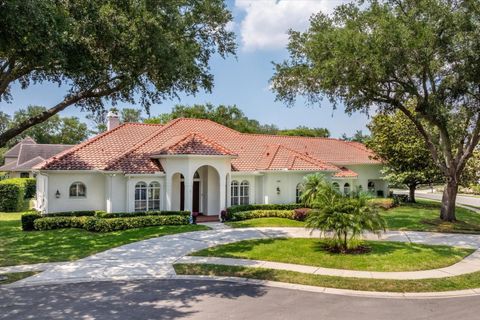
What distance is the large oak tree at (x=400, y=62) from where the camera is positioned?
18.7 metres

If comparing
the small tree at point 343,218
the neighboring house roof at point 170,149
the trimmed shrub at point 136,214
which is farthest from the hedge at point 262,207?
the small tree at point 343,218

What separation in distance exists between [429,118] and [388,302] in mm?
15226

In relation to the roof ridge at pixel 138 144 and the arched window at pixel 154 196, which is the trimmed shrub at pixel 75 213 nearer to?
the roof ridge at pixel 138 144

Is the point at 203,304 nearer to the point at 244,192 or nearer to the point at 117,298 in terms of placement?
the point at 117,298

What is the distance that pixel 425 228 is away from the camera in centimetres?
2195

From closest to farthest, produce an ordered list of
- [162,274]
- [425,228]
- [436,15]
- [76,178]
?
[162,274] → [436,15] → [425,228] → [76,178]

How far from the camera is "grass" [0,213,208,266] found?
48.2 ft

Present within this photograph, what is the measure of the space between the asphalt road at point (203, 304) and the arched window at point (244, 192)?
609 inches

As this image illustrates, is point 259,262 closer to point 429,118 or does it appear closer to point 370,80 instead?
point 370,80

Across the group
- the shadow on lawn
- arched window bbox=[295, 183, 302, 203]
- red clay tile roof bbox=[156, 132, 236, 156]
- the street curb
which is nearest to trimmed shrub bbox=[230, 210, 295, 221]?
arched window bbox=[295, 183, 302, 203]

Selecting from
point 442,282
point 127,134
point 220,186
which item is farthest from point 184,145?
point 442,282

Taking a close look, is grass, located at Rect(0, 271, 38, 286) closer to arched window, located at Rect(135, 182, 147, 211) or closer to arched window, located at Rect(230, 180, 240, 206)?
arched window, located at Rect(135, 182, 147, 211)

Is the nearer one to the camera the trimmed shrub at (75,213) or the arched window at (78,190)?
the trimmed shrub at (75,213)

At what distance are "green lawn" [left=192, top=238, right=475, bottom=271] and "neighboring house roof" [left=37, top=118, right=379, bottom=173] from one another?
8.94 metres
